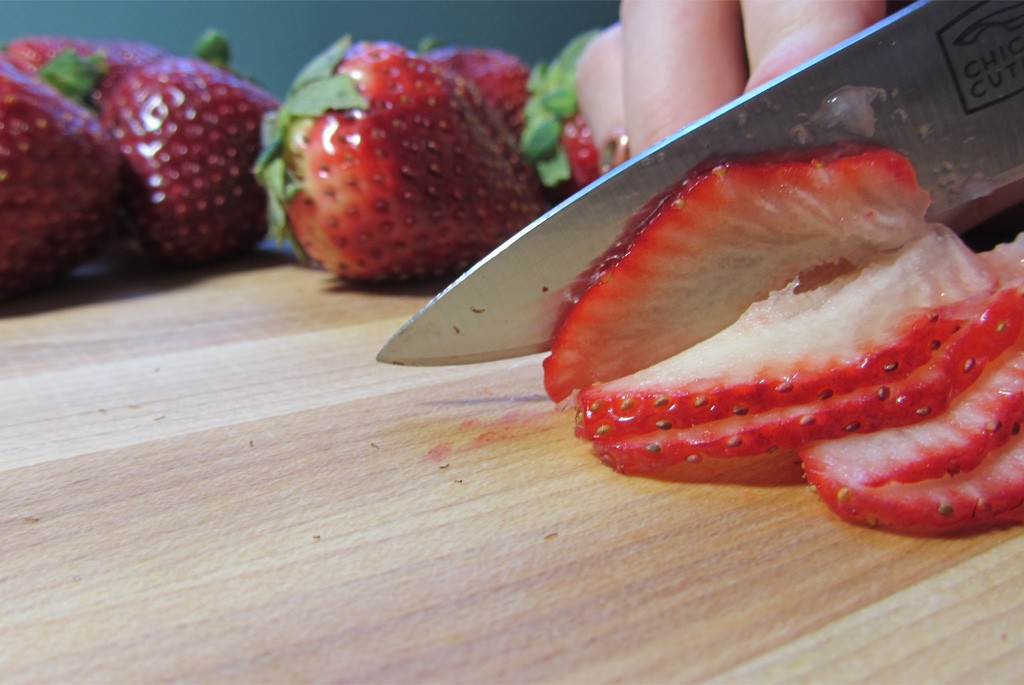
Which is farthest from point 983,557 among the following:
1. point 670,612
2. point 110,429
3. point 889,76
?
point 110,429

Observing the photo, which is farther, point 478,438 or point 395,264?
point 395,264

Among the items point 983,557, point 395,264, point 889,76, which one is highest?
point 889,76

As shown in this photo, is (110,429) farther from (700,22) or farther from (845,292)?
(700,22)

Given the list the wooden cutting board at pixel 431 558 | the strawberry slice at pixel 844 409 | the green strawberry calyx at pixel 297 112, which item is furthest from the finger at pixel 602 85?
the strawberry slice at pixel 844 409

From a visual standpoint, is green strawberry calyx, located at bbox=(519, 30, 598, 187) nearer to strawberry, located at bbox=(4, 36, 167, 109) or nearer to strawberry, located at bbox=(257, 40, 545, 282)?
strawberry, located at bbox=(257, 40, 545, 282)

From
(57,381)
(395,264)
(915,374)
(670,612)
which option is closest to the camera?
(670,612)
